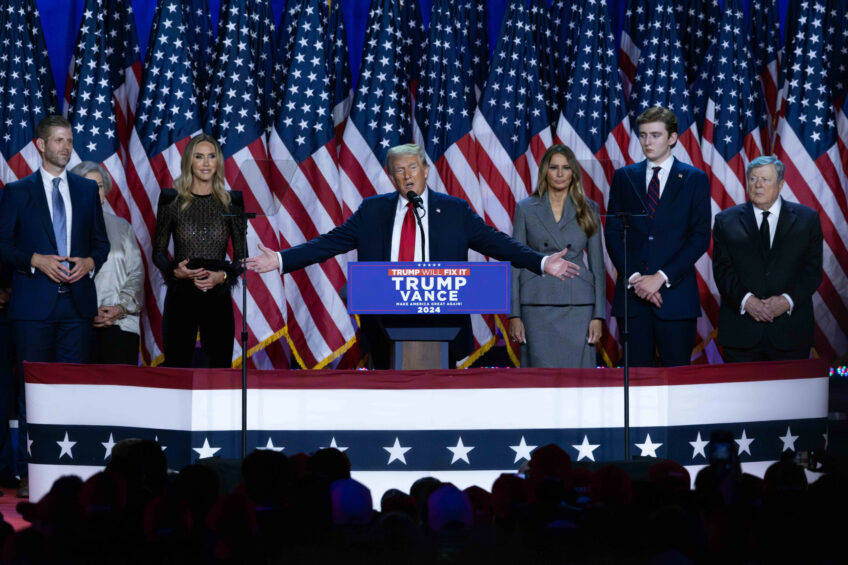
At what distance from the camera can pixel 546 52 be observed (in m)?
6.39

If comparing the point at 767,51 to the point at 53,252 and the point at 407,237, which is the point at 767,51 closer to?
the point at 407,237

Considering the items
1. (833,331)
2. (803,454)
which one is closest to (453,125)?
(833,331)

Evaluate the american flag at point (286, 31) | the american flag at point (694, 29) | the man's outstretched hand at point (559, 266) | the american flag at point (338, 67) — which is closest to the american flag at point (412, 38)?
the american flag at point (338, 67)

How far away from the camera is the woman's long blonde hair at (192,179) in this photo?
475cm

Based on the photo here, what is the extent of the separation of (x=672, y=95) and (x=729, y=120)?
386 mm

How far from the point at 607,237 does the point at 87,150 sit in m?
3.02

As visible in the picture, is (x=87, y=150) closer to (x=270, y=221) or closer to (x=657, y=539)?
(x=270, y=221)

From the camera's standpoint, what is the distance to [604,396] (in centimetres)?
381

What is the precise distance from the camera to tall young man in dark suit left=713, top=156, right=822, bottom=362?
15.9 ft

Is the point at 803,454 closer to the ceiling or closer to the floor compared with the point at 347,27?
closer to the floor

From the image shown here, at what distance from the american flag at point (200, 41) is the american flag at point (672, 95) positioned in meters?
2.59

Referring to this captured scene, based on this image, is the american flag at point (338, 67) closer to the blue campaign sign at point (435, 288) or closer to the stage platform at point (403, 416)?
the blue campaign sign at point (435, 288)

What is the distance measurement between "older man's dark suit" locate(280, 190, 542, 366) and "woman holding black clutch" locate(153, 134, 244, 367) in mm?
552

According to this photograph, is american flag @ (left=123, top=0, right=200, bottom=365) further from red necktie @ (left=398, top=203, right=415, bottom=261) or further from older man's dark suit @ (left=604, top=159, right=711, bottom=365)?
older man's dark suit @ (left=604, top=159, right=711, bottom=365)
